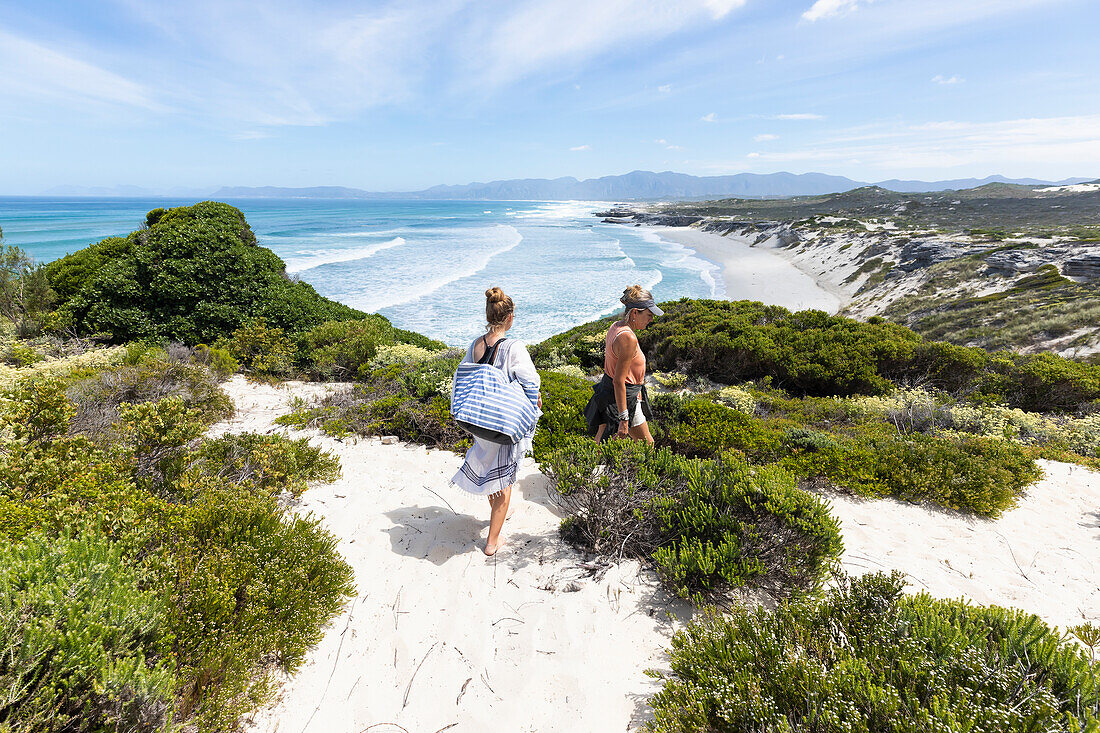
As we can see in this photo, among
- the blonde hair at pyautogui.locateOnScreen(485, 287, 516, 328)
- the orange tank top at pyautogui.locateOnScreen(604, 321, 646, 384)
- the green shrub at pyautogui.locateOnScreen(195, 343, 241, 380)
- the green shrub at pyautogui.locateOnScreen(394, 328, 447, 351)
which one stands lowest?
the green shrub at pyautogui.locateOnScreen(394, 328, 447, 351)

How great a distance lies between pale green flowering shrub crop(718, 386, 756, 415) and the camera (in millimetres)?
7766

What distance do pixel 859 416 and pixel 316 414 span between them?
8465mm

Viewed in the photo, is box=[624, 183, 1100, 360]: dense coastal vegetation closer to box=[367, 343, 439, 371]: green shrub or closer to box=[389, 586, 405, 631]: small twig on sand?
box=[367, 343, 439, 371]: green shrub

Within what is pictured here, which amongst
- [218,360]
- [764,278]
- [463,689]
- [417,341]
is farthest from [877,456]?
[764,278]

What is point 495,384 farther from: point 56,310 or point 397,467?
point 56,310

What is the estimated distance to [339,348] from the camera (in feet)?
28.2

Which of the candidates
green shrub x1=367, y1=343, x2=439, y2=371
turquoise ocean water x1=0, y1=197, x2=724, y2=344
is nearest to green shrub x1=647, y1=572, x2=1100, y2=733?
green shrub x1=367, y1=343, x2=439, y2=371

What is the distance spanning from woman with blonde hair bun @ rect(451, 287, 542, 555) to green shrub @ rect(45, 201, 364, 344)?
8312 mm

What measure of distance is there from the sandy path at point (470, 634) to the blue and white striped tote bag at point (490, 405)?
110 cm

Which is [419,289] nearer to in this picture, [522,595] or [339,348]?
[339,348]

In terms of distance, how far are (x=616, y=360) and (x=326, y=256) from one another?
38197 mm

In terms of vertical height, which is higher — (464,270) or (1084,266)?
(1084,266)

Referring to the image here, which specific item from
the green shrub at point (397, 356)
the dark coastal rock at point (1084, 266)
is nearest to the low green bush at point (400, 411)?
the green shrub at point (397, 356)

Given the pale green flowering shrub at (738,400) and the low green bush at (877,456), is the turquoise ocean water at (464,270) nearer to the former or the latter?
the pale green flowering shrub at (738,400)
